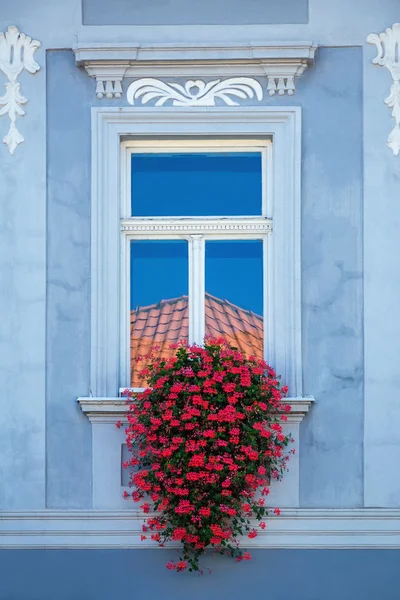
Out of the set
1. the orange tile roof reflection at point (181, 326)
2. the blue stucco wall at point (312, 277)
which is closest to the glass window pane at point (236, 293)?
the orange tile roof reflection at point (181, 326)

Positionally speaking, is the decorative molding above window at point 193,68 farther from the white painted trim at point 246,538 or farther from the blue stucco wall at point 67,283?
the white painted trim at point 246,538

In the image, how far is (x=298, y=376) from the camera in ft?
30.1

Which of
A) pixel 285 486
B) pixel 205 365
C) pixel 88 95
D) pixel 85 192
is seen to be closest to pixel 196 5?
pixel 88 95

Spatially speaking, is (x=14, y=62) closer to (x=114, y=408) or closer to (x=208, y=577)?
(x=114, y=408)

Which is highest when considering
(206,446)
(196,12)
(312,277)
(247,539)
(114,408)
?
(196,12)

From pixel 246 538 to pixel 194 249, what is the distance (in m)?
2.30

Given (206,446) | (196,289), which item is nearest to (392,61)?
(196,289)

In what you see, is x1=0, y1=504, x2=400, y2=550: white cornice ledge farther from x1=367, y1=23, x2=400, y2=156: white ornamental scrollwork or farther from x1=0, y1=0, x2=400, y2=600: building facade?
x1=367, y1=23, x2=400, y2=156: white ornamental scrollwork

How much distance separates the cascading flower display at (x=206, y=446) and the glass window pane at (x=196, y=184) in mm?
1250

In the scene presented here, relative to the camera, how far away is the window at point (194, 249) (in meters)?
9.49

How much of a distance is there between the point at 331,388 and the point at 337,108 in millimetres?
2186

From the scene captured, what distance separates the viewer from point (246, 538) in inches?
356

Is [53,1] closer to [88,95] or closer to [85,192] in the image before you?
[88,95]

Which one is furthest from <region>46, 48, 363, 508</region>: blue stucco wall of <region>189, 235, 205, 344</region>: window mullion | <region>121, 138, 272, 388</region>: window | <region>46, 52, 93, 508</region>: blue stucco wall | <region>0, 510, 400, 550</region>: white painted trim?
<region>189, 235, 205, 344</region>: window mullion
